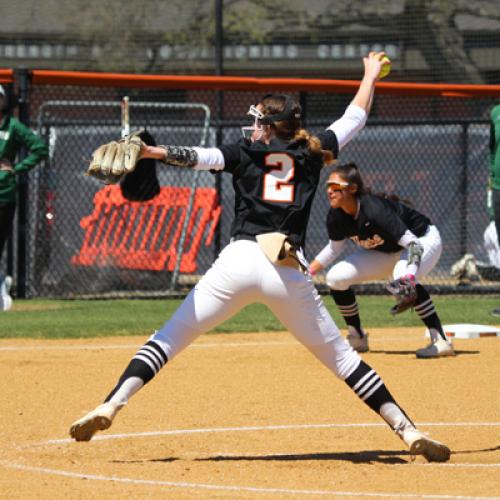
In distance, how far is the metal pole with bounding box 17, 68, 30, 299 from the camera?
1552cm

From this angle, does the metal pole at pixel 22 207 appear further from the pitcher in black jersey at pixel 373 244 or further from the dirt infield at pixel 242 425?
the pitcher in black jersey at pixel 373 244

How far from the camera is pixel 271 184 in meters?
6.70

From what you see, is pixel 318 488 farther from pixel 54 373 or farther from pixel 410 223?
pixel 410 223

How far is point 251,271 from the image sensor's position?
653 centimetres

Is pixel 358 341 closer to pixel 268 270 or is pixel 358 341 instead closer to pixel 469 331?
pixel 469 331

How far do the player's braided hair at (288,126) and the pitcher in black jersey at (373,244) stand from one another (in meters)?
3.48

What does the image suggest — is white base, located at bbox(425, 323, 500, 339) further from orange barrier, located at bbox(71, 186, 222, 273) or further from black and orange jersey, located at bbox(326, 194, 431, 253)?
orange barrier, located at bbox(71, 186, 222, 273)

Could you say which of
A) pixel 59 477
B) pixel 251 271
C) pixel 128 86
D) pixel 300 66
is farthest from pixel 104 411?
pixel 300 66

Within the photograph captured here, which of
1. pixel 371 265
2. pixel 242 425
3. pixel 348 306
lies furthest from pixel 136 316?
pixel 242 425

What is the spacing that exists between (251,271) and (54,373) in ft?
13.0

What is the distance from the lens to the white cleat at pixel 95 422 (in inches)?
252

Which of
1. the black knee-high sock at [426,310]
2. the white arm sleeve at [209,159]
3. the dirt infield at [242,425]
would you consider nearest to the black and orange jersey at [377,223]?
the black knee-high sock at [426,310]

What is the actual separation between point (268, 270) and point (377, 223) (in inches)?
158

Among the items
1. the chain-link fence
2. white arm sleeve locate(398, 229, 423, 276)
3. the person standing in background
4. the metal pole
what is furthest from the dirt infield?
the chain-link fence
